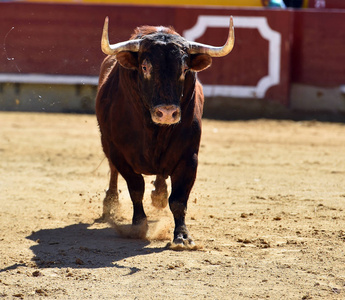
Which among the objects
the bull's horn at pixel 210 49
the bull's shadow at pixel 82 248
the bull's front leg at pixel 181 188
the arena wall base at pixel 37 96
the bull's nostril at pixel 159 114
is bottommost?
the bull's shadow at pixel 82 248

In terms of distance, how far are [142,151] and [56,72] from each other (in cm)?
676

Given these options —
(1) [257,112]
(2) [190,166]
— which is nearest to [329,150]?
(1) [257,112]

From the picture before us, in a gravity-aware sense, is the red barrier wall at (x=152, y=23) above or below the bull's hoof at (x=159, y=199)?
above

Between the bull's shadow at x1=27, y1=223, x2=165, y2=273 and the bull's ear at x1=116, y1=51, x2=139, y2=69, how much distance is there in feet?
3.50

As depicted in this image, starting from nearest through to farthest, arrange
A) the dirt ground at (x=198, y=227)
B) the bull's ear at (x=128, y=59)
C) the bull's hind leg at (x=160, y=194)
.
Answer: the dirt ground at (x=198, y=227)
the bull's ear at (x=128, y=59)
the bull's hind leg at (x=160, y=194)

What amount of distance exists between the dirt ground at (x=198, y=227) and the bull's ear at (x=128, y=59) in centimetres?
105

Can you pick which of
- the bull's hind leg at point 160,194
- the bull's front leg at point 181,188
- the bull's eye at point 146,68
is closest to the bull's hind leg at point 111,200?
the bull's hind leg at point 160,194

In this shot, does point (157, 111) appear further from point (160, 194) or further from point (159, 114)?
point (160, 194)

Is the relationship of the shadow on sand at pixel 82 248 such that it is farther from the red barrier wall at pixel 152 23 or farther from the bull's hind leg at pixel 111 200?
the red barrier wall at pixel 152 23

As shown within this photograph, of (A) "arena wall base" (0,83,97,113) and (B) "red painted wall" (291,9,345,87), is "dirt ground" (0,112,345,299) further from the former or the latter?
(A) "arena wall base" (0,83,97,113)

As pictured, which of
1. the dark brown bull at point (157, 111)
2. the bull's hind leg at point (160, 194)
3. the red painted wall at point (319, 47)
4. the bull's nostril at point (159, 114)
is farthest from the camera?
the red painted wall at point (319, 47)

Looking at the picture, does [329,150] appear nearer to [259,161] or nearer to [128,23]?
[259,161]

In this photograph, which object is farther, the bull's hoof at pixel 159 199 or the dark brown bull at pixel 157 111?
the bull's hoof at pixel 159 199

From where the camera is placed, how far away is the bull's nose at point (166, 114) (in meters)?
3.90
